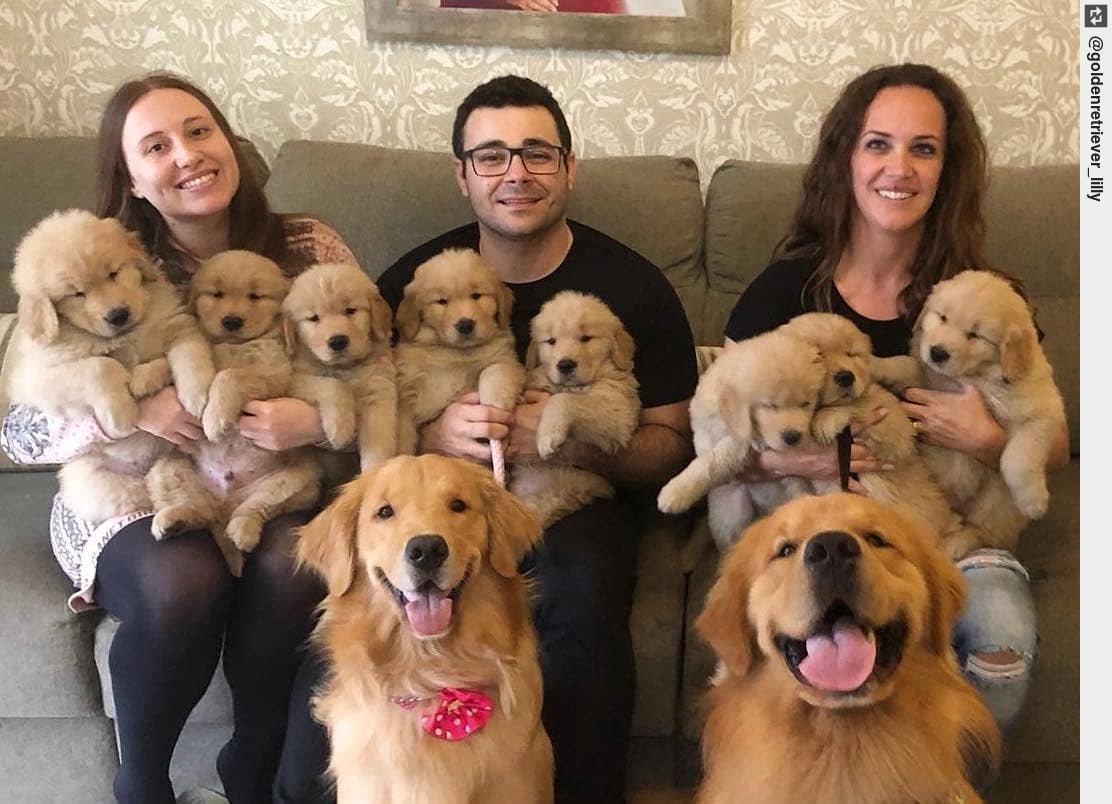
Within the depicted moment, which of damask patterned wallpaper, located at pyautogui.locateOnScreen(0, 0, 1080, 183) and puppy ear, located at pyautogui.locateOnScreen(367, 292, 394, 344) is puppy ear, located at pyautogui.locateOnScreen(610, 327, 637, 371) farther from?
damask patterned wallpaper, located at pyautogui.locateOnScreen(0, 0, 1080, 183)

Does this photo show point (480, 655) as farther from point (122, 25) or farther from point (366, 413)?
point (122, 25)

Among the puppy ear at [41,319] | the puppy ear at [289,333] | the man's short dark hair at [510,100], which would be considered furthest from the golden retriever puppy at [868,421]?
the puppy ear at [41,319]

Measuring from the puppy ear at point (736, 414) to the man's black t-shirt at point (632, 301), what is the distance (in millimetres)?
246

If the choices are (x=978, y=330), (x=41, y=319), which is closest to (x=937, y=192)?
(x=978, y=330)

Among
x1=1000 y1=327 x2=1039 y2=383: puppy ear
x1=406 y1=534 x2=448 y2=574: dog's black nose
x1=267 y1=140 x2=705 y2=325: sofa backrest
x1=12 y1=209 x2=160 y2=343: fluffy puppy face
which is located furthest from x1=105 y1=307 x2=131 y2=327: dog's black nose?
x1=1000 y1=327 x2=1039 y2=383: puppy ear

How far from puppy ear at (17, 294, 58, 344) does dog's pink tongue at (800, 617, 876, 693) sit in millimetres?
1458

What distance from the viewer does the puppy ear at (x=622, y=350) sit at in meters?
2.10

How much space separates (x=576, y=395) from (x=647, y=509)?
0.33m

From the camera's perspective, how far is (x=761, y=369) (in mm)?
1876

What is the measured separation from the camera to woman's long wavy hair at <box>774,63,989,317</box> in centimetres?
204

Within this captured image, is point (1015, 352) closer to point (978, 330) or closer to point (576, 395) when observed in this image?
point (978, 330)

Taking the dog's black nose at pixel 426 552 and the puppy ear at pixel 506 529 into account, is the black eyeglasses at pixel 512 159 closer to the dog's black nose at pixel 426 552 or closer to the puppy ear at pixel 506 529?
the puppy ear at pixel 506 529

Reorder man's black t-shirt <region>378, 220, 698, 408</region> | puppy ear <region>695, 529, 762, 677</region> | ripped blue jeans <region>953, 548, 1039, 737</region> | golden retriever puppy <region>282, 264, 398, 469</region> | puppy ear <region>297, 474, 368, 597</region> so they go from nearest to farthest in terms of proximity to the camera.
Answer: puppy ear <region>695, 529, 762, 677</region> → puppy ear <region>297, 474, 368, 597</region> → ripped blue jeans <region>953, 548, 1039, 737</region> → golden retriever puppy <region>282, 264, 398, 469</region> → man's black t-shirt <region>378, 220, 698, 408</region>
